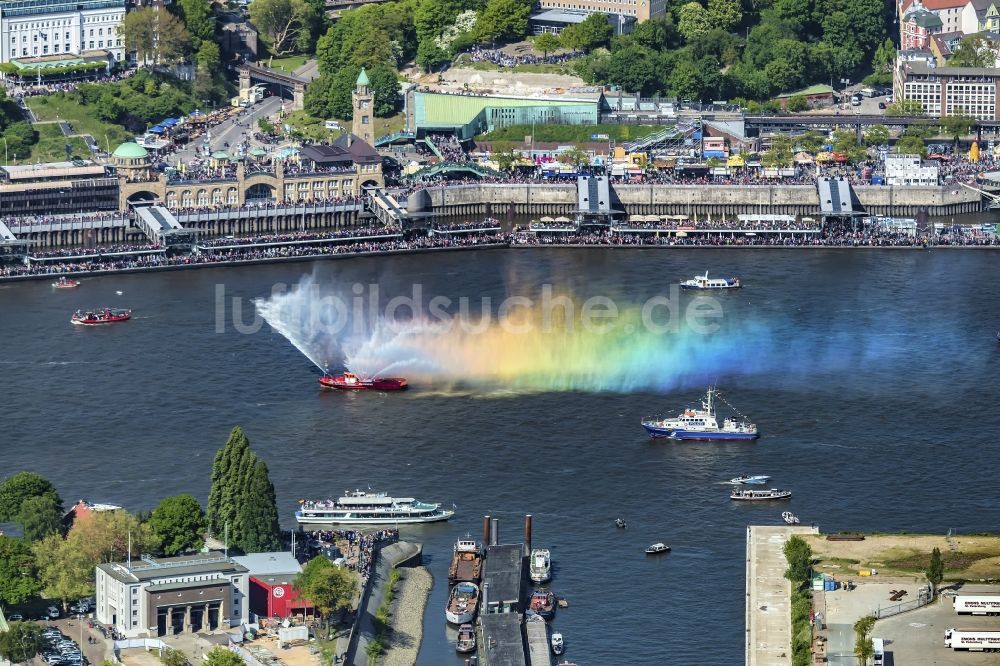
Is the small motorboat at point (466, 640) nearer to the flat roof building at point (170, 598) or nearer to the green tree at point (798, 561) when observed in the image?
the flat roof building at point (170, 598)

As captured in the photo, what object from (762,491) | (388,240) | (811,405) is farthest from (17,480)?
(388,240)

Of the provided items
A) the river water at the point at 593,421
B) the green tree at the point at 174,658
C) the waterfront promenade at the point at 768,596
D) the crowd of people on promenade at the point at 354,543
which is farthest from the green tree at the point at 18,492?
the waterfront promenade at the point at 768,596

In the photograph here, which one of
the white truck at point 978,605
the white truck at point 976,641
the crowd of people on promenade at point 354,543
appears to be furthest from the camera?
the crowd of people on promenade at point 354,543

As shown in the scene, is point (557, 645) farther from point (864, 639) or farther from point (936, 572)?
point (936, 572)

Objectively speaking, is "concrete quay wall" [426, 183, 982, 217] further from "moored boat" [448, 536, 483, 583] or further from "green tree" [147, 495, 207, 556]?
"green tree" [147, 495, 207, 556]

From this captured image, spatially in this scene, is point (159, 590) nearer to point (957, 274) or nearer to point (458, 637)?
point (458, 637)

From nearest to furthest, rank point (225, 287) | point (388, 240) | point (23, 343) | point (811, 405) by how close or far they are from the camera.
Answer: point (811, 405) → point (23, 343) → point (225, 287) → point (388, 240)

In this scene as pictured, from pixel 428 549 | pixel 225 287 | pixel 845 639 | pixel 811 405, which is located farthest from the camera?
pixel 225 287
